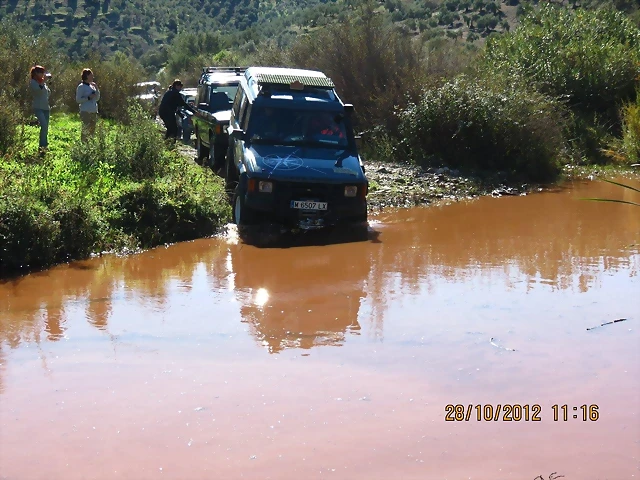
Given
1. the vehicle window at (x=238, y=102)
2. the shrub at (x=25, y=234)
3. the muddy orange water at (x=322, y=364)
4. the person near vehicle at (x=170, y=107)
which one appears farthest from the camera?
the person near vehicle at (x=170, y=107)

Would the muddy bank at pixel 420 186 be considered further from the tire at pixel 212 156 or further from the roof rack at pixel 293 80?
the roof rack at pixel 293 80

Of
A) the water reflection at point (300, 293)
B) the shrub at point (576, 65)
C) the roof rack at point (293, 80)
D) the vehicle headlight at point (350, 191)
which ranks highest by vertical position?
the shrub at point (576, 65)

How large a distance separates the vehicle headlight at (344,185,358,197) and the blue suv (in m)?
0.01

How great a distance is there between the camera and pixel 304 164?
1087 cm

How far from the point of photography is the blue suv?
10672mm

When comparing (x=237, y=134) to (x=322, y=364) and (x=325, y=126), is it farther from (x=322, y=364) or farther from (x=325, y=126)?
(x=322, y=364)

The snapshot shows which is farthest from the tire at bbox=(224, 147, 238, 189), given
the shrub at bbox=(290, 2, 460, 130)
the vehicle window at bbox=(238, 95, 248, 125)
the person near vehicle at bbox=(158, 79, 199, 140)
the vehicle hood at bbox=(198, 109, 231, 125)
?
the shrub at bbox=(290, 2, 460, 130)

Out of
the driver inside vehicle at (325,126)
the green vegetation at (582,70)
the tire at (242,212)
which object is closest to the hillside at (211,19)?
the green vegetation at (582,70)

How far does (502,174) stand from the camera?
1622cm

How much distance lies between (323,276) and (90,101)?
293 inches

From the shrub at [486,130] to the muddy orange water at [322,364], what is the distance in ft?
19.4

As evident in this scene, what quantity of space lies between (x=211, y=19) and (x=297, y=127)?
5001 cm

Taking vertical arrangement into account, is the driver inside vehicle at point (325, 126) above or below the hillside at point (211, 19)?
below

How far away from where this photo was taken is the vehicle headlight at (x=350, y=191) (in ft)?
35.6
